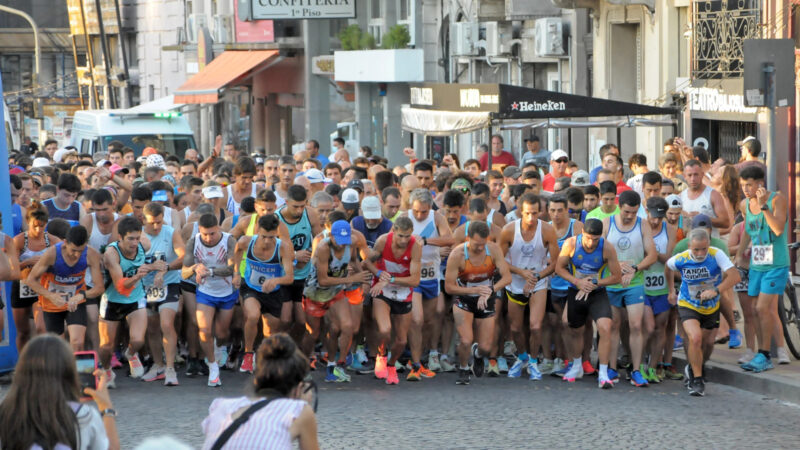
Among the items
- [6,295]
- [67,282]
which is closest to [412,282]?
[67,282]

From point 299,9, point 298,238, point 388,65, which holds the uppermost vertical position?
point 299,9

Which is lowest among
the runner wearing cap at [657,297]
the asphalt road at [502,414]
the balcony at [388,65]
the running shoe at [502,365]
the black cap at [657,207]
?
the asphalt road at [502,414]

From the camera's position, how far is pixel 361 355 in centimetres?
Answer: 1334

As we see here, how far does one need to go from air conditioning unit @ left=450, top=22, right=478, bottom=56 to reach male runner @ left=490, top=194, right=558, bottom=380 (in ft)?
57.5

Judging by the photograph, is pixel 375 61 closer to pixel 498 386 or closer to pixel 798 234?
pixel 798 234

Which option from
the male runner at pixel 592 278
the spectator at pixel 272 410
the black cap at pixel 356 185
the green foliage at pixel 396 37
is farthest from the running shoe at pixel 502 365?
the green foliage at pixel 396 37

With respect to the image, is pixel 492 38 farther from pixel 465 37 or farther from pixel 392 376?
pixel 392 376

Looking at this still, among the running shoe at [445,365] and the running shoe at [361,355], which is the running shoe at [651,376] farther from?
the running shoe at [361,355]

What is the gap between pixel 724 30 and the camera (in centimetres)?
1978

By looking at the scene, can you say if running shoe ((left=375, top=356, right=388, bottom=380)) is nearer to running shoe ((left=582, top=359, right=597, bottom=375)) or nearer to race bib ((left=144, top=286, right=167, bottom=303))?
running shoe ((left=582, top=359, right=597, bottom=375))

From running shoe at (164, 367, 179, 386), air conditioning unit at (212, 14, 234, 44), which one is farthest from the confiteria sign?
air conditioning unit at (212, 14, 234, 44)

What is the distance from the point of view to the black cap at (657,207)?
40.2 feet

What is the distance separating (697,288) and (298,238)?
11.5 feet

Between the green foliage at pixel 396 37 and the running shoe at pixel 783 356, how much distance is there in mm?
21361
